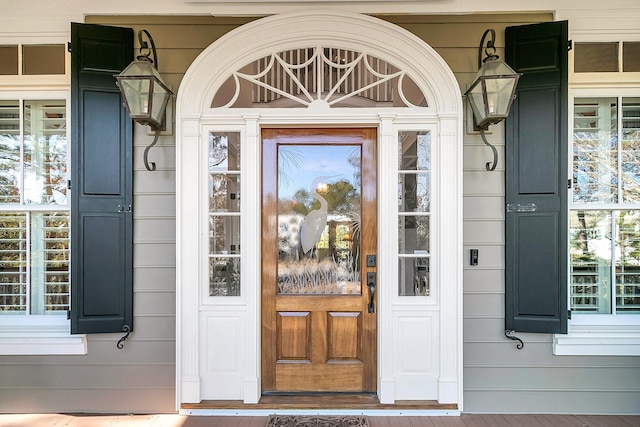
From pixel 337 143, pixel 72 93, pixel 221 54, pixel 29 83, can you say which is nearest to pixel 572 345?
pixel 337 143

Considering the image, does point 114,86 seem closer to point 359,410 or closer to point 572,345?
point 359,410

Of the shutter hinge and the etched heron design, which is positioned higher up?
the etched heron design

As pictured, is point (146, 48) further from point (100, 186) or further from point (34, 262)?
point (34, 262)

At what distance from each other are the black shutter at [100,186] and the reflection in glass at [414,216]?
1.95m

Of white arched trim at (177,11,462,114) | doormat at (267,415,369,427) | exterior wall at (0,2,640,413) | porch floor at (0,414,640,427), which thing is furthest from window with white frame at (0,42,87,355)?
doormat at (267,415,369,427)

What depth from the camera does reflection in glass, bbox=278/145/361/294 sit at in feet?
8.24

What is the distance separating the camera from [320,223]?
252 centimetres

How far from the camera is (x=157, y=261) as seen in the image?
243 cm

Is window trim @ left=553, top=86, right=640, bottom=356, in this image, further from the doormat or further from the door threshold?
the doormat

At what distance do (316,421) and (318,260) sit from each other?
1088 millimetres

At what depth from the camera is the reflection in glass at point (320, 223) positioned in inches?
98.9

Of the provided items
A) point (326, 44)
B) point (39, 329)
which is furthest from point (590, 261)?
point (39, 329)

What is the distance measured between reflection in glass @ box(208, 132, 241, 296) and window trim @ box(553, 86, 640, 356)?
2373 mm

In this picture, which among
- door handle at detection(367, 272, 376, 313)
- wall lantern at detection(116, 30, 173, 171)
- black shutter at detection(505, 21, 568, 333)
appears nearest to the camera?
wall lantern at detection(116, 30, 173, 171)
